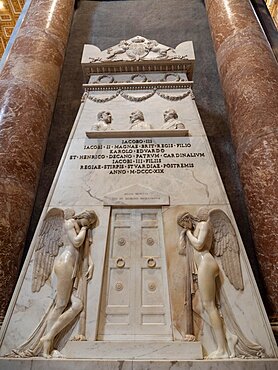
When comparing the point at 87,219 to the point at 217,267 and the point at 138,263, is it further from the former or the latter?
the point at 217,267

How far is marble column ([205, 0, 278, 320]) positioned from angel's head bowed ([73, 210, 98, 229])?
189 cm

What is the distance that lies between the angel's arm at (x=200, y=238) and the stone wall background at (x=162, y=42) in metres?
1.39

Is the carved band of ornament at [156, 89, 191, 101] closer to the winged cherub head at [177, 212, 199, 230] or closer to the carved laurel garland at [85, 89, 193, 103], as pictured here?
the carved laurel garland at [85, 89, 193, 103]

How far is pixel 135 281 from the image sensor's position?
3.03 meters

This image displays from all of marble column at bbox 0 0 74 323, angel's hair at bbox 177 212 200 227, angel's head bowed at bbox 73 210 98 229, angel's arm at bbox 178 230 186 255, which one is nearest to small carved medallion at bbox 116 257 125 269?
angel's head bowed at bbox 73 210 98 229

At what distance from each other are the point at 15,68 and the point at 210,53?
3910 mm

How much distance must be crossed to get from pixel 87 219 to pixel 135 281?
73 centimetres

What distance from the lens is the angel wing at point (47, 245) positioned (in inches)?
119

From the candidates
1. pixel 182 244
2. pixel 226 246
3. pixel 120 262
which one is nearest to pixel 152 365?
pixel 120 262

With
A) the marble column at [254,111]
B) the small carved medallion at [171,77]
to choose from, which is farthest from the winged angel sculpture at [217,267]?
the small carved medallion at [171,77]

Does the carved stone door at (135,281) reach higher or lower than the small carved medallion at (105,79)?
lower

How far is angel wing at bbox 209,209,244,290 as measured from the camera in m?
2.98

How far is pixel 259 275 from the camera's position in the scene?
4023mm

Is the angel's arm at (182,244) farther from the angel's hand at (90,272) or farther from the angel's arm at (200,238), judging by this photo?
the angel's hand at (90,272)
